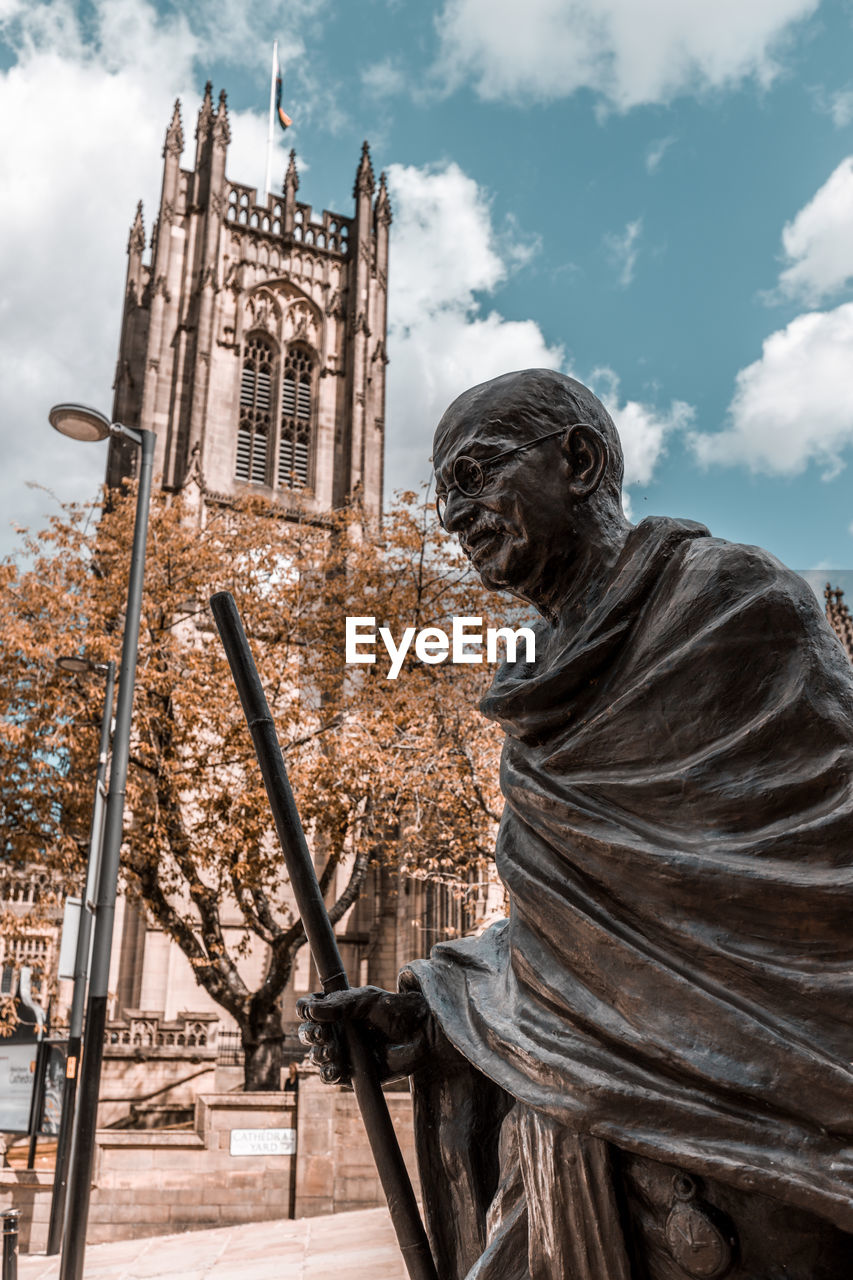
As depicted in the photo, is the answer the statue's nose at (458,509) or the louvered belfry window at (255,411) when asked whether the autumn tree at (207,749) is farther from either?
the louvered belfry window at (255,411)

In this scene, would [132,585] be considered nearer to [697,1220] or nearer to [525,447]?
[525,447]

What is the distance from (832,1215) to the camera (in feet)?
3.92

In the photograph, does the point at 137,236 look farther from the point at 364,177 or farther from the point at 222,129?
the point at 364,177

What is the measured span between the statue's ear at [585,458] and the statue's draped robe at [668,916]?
135 millimetres

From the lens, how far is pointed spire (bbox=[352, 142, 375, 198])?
157ft

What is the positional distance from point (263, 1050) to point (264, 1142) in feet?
9.86

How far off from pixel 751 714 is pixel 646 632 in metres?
0.23

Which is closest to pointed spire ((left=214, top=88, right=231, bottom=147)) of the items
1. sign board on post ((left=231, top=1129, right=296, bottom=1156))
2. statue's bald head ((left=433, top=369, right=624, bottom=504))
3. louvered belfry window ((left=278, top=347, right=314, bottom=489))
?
louvered belfry window ((left=278, top=347, right=314, bottom=489))

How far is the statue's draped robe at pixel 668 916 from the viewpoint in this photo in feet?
4.19

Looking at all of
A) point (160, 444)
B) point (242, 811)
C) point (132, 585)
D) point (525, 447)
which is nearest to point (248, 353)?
point (160, 444)

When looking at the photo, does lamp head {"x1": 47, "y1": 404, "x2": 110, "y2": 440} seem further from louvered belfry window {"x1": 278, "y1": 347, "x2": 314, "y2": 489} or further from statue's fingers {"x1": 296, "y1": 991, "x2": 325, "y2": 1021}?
louvered belfry window {"x1": 278, "y1": 347, "x2": 314, "y2": 489}

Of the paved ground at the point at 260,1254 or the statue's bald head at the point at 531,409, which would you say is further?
the paved ground at the point at 260,1254

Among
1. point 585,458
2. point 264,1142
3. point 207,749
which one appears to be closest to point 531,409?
point 585,458

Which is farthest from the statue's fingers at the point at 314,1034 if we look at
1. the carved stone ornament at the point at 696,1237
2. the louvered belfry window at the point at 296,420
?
the louvered belfry window at the point at 296,420
